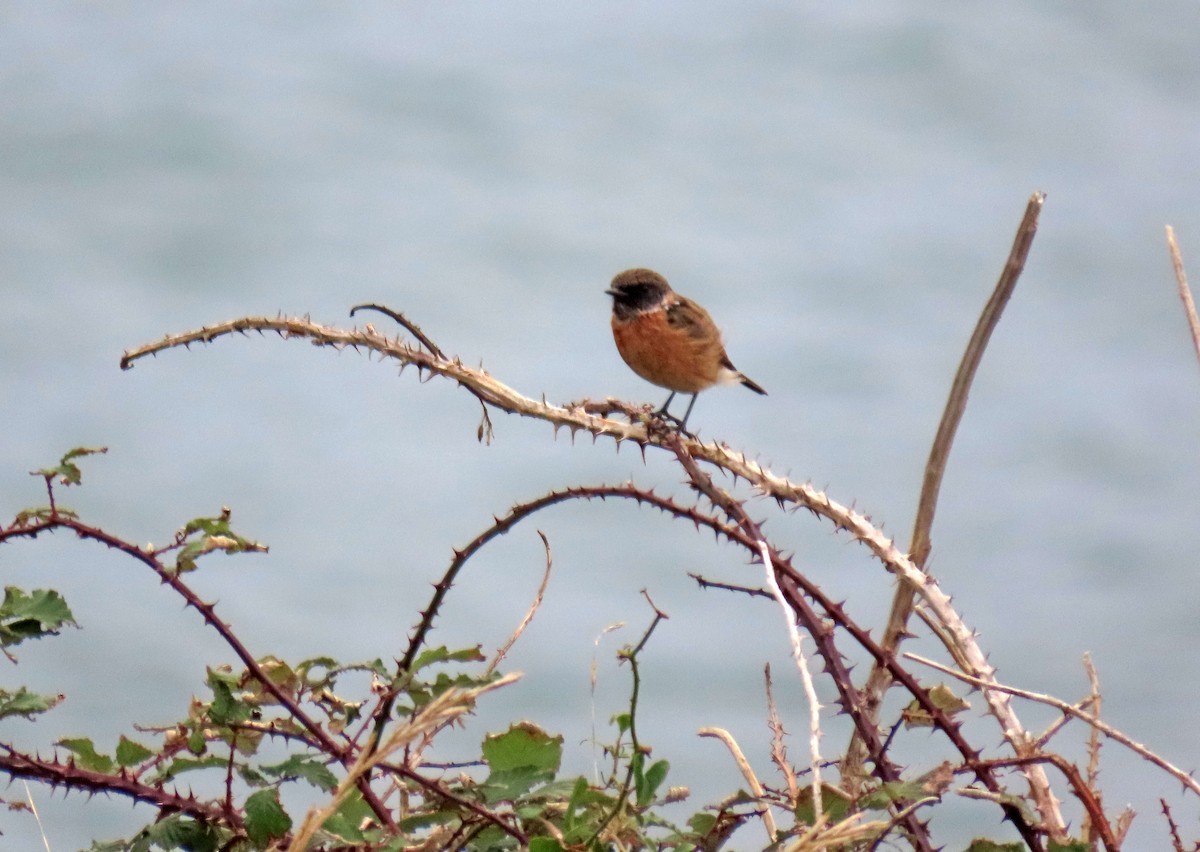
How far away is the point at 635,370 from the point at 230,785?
451 centimetres

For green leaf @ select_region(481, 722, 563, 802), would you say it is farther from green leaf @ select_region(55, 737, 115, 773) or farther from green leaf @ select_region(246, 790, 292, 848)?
green leaf @ select_region(55, 737, 115, 773)

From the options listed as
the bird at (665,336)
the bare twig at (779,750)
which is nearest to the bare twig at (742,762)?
the bare twig at (779,750)

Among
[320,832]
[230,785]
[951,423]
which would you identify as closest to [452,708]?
[320,832]

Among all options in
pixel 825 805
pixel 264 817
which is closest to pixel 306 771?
pixel 264 817

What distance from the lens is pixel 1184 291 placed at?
2.21 meters

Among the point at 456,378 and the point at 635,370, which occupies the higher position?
the point at 635,370

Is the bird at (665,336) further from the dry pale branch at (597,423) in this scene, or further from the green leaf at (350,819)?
the green leaf at (350,819)

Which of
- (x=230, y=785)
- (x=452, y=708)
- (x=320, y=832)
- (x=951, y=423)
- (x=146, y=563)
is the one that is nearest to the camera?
(x=452, y=708)

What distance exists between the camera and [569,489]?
217 centimetres

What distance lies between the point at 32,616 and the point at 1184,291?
76.2 inches

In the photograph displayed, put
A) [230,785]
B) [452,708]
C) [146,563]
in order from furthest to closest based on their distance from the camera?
[146,563] → [230,785] → [452,708]

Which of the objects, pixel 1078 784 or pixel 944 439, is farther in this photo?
pixel 944 439

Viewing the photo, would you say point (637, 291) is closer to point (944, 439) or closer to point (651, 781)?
point (944, 439)

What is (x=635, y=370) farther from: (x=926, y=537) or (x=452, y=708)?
(x=452, y=708)
